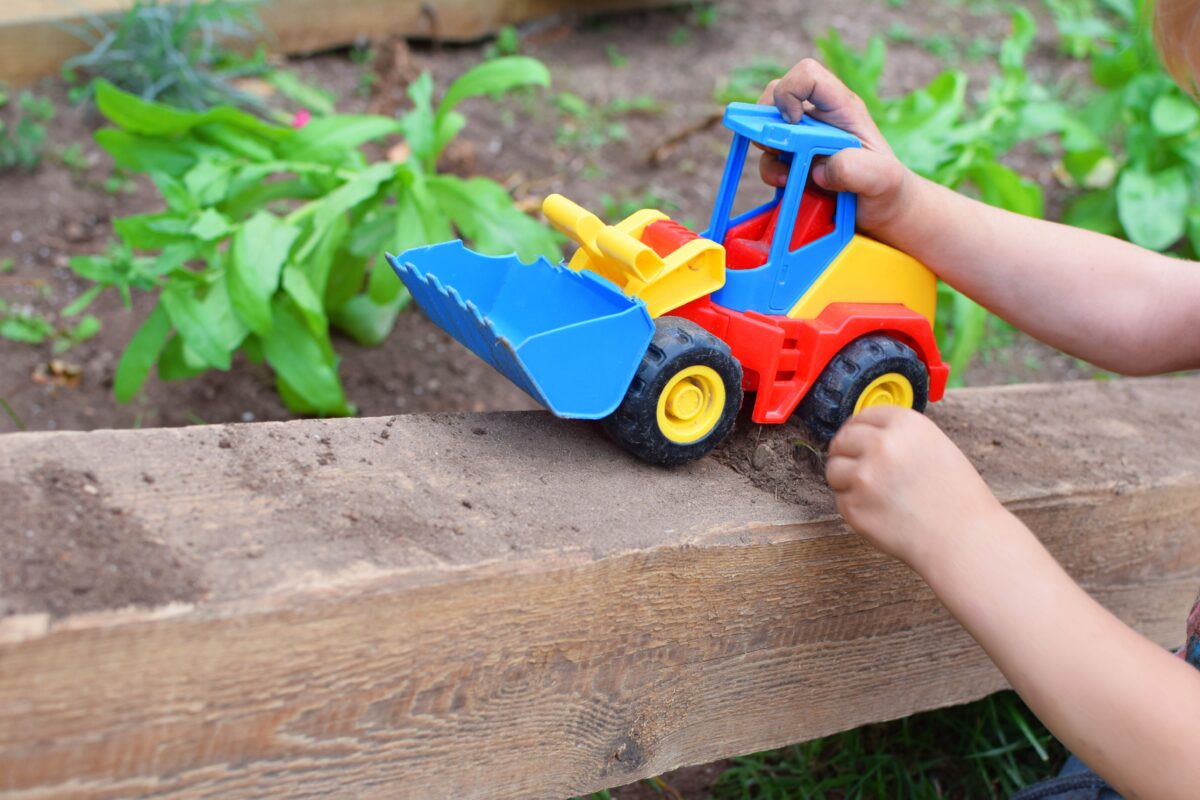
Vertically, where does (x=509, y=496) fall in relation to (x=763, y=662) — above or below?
above

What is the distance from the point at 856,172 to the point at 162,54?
2349mm

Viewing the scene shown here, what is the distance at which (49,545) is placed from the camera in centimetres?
103

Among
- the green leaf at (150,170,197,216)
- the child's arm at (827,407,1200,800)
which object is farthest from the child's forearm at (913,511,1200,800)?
the green leaf at (150,170,197,216)

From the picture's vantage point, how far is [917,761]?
2.02 metres

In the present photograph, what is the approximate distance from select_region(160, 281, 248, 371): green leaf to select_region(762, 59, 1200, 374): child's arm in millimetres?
1019

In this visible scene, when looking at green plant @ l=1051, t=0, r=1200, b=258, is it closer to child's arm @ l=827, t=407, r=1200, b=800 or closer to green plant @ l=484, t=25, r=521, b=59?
green plant @ l=484, t=25, r=521, b=59

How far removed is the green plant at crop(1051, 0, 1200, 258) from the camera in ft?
9.75

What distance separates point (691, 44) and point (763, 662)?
3.14m

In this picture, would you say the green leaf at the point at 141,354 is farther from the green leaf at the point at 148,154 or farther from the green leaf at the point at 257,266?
the green leaf at the point at 148,154

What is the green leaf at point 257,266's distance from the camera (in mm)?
1960

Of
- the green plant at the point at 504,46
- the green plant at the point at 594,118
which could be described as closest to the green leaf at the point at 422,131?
the green plant at the point at 594,118

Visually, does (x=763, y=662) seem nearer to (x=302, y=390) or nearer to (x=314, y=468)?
(x=314, y=468)

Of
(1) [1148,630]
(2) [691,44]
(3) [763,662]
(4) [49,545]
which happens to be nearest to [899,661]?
(3) [763,662]

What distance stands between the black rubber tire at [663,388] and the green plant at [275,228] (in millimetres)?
862
